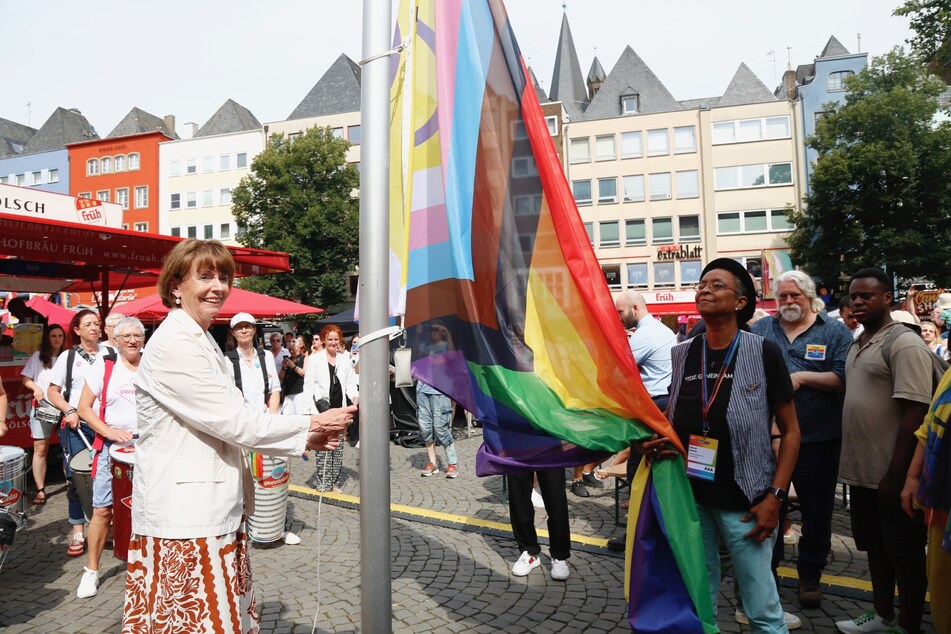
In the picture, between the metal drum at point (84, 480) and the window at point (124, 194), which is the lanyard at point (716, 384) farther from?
the window at point (124, 194)

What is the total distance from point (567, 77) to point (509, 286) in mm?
60881

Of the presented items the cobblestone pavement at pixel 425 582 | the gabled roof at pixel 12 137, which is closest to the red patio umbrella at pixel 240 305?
the cobblestone pavement at pixel 425 582

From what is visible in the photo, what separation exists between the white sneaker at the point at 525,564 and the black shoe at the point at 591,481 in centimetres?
263

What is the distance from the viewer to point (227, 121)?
5409 cm

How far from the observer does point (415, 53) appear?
2.75 meters

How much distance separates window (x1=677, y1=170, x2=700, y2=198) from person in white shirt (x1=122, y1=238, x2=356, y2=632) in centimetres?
4215

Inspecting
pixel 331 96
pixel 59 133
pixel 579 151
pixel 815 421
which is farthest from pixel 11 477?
pixel 59 133

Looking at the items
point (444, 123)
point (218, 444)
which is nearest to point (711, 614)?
point (218, 444)

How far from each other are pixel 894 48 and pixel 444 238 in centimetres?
Answer: 3614

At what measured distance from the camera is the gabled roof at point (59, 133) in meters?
57.2

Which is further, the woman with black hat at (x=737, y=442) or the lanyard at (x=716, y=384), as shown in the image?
the lanyard at (x=716, y=384)

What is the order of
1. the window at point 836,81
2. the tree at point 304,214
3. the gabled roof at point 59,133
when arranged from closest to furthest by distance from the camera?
the tree at point 304,214 < the window at point 836,81 < the gabled roof at point 59,133

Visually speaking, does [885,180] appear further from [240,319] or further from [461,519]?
[240,319]

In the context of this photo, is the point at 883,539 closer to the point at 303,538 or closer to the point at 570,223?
the point at 570,223
